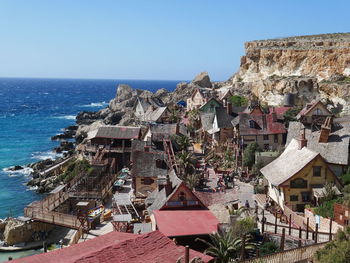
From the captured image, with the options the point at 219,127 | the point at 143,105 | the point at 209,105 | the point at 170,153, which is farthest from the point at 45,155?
the point at 219,127

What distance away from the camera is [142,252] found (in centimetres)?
2056

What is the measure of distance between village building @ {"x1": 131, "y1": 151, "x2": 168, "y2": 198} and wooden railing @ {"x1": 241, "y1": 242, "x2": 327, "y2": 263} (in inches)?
916

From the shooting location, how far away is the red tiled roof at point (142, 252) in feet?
64.3

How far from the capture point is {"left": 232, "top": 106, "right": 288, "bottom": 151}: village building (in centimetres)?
4981

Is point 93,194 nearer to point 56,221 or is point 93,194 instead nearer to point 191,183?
point 56,221

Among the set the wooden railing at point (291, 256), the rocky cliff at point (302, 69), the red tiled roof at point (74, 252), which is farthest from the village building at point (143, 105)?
the wooden railing at point (291, 256)

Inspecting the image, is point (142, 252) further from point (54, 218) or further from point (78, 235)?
point (54, 218)

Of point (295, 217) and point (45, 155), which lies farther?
point (45, 155)

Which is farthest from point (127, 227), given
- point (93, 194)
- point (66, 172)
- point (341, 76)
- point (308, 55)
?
point (308, 55)

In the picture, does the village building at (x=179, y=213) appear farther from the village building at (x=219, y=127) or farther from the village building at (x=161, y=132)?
the village building at (x=219, y=127)

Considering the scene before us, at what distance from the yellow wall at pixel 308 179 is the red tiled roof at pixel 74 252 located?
1452cm

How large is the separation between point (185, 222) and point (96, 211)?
1459 centimetres

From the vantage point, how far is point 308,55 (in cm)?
7438

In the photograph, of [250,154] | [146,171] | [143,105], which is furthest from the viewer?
[143,105]
